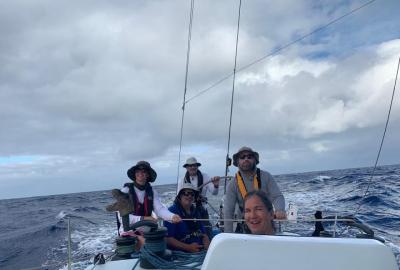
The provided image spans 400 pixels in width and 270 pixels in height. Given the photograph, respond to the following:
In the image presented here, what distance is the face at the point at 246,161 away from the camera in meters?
4.32

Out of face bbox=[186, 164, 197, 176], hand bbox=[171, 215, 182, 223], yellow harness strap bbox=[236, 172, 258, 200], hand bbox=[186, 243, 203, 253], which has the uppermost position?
face bbox=[186, 164, 197, 176]

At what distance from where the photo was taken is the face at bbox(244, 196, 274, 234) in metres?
2.37

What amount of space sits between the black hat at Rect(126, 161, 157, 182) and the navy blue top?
1.78 feet

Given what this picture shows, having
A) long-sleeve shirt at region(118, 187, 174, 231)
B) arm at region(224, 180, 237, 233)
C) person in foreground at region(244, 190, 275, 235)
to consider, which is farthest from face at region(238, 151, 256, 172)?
person in foreground at region(244, 190, 275, 235)

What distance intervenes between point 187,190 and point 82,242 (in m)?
6.73

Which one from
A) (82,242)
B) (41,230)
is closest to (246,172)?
(82,242)

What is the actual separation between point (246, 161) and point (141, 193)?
4.78ft

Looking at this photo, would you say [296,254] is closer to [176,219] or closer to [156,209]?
[176,219]

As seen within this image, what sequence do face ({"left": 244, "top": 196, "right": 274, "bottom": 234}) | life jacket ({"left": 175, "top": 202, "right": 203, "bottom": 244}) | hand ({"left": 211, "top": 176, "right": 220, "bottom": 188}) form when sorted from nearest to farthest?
1. face ({"left": 244, "top": 196, "right": 274, "bottom": 234})
2. life jacket ({"left": 175, "top": 202, "right": 203, "bottom": 244})
3. hand ({"left": 211, "top": 176, "right": 220, "bottom": 188})

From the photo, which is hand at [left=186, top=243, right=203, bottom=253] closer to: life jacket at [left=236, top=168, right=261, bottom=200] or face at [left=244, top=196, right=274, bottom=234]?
life jacket at [left=236, top=168, right=261, bottom=200]

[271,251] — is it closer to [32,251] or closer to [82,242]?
[82,242]

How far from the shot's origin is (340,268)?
158 cm

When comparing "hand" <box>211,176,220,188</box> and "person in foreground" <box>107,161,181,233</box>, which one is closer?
"person in foreground" <box>107,161,181,233</box>

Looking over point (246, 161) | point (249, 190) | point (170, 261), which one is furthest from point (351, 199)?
point (170, 261)
